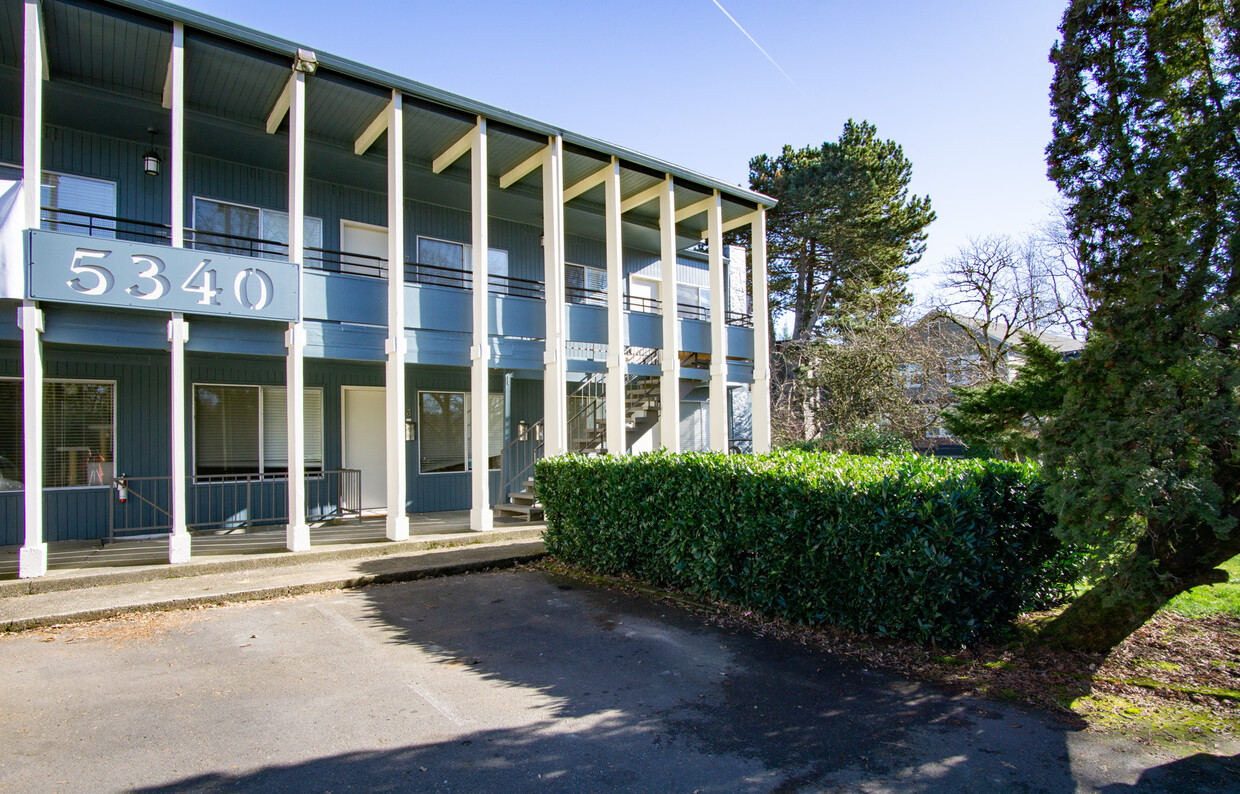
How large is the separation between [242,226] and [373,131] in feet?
9.57

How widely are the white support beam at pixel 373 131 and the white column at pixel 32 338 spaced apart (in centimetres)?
393

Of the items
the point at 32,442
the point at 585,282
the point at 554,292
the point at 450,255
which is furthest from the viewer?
the point at 585,282

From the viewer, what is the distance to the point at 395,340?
997cm

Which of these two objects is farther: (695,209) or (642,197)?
(695,209)

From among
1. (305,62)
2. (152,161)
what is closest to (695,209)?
(305,62)

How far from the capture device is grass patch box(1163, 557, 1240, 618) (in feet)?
19.4

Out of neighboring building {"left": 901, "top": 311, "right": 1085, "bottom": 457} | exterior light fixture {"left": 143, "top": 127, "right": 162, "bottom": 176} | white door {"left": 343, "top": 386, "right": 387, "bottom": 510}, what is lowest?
white door {"left": 343, "top": 386, "right": 387, "bottom": 510}

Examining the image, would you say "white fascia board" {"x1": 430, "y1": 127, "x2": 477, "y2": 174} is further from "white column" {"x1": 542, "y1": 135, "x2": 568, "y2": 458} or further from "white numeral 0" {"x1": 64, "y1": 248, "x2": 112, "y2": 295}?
"white numeral 0" {"x1": 64, "y1": 248, "x2": 112, "y2": 295}

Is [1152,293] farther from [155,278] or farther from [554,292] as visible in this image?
[155,278]

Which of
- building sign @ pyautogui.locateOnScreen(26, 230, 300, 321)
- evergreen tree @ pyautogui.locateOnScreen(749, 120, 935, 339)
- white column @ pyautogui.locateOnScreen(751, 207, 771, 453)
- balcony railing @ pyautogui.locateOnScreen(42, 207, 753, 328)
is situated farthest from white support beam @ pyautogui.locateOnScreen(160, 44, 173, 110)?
evergreen tree @ pyautogui.locateOnScreen(749, 120, 935, 339)

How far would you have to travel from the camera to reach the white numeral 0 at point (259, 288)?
881 cm

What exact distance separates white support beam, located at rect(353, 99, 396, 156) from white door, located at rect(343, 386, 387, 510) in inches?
168

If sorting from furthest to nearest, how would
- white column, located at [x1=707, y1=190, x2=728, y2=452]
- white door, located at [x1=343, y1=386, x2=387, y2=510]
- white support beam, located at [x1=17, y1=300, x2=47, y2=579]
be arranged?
white column, located at [x1=707, y1=190, x2=728, y2=452], white door, located at [x1=343, y1=386, x2=387, y2=510], white support beam, located at [x1=17, y1=300, x2=47, y2=579]

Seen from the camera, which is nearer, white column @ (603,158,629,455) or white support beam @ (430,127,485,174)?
white support beam @ (430,127,485,174)
